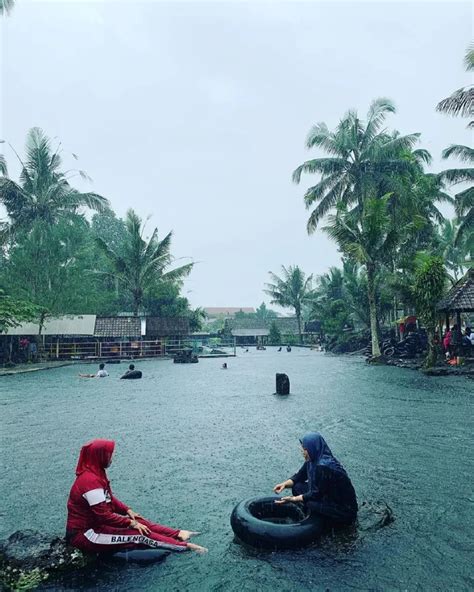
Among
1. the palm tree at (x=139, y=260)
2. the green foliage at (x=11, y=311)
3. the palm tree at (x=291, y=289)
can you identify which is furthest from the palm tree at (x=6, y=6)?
the palm tree at (x=291, y=289)

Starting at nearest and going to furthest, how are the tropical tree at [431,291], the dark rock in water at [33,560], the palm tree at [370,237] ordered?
1. the dark rock in water at [33,560]
2. the tropical tree at [431,291]
3. the palm tree at [370,237]

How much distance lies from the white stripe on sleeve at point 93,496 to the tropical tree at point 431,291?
59.7ft

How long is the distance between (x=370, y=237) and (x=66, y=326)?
71.3 feet

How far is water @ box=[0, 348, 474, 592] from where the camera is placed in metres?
4.13

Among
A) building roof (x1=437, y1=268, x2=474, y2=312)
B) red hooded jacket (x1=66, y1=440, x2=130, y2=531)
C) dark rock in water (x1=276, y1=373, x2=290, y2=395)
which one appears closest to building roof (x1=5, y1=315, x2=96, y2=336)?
dark rock in water (x1=276, y1=373, x2=290, y2=395)

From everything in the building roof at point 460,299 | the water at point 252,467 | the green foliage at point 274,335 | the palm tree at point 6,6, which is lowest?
the water at point 252,467

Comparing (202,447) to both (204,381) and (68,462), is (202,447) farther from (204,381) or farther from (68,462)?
(204,381)

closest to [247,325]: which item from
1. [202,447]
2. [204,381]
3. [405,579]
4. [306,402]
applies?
[204,381]

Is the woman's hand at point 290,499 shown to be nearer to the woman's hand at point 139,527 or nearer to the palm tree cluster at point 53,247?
the woman's hand at point 139,527

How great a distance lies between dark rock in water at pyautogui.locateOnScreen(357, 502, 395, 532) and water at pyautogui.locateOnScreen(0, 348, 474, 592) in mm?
115

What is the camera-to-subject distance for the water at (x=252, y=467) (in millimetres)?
4129

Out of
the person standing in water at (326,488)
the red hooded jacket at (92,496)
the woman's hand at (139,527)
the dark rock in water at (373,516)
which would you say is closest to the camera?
the red hooded jacket at (92,496)

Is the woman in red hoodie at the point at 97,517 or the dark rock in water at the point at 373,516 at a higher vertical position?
the woman in red hoodie at the point at 97,517

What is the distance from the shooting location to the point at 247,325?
68.9 meters
